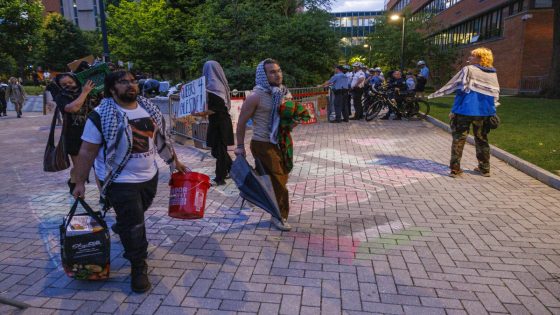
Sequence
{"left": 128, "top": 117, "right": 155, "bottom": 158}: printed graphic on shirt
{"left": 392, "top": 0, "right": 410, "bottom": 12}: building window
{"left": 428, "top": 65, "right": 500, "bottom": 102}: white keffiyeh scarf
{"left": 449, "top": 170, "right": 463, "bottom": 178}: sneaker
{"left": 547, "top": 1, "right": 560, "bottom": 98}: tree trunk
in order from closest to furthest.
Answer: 1. {"left": 128, "top": 117, "right": 155, "bottom": 158}: printed graphic on shirt
2. {"left": 428, "top": 65, "right": 500, "bottom": 102}: white keffiyeh scarf
3. {"left": 449, "top": 170, "right": 463, "bottom": 178}: sneaker
4. {"left": 547, "top": 1, "right": 560, "bottom": 98}: tree trunk
5. {"left": 392, "top": 0, "right": 410, "bottom": 12}: building window

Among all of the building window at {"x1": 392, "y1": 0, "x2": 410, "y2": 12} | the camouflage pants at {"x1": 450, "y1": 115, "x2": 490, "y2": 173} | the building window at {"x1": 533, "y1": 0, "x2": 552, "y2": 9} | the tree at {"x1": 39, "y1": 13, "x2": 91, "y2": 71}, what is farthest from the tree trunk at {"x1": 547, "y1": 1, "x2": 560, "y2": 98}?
the tree at {"x1": 39, "y1": 13, "x2": 91, "y2": 71}

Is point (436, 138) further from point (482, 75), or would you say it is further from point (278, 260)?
point (278, 260)

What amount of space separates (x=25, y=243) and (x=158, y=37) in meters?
23.3

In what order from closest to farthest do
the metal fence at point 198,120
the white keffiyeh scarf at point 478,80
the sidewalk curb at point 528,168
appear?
the sidewalk curb at point 528,168 → the white keffiyeh scarf at point 478,80 → the metal fence at point 198,120

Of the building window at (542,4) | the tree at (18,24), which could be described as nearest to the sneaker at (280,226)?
the building window at (542,4)

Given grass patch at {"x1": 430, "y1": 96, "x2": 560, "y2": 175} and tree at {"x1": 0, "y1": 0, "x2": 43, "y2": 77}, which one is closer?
grass patch at {"x1": 430, "y1": 96, "x2": 560, "y2": 175}

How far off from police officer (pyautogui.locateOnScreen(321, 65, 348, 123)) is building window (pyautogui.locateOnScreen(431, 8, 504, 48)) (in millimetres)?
23160

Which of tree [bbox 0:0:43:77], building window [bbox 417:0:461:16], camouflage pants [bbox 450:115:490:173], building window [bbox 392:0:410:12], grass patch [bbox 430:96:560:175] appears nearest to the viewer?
camouflage pants [bbox 450:115:490:173]

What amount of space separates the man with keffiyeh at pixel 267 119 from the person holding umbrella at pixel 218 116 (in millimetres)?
2194

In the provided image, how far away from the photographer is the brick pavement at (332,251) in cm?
331

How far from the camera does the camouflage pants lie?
22.6 ft

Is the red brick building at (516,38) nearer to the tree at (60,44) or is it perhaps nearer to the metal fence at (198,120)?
the metal fence at (198,120)

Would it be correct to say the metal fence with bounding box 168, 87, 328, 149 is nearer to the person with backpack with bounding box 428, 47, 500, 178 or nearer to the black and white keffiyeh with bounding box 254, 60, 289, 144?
the person with backpack with bounding box 428, 47, 500, 178

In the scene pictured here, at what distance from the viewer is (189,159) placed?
9.00 metres
